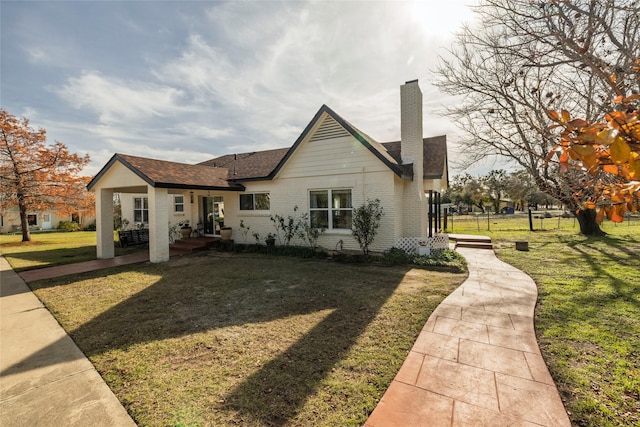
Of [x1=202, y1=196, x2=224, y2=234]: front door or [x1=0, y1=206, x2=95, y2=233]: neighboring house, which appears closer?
[x1=202, y1=196, x2=224, y2=234]: front door

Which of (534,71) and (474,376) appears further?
(534,71)

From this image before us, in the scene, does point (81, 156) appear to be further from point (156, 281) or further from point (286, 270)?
Answer: point (286, 270)

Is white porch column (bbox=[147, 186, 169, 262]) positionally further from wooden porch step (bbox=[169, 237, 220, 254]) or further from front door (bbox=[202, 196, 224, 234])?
front door (bbox=[202, 196, 224, 234])

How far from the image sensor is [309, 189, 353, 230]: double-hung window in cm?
1248

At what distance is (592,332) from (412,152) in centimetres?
889

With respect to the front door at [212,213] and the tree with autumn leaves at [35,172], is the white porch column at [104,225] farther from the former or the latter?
the tree with autumn leaves at [35,172]

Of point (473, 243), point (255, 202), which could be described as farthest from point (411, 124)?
point (255, 202)

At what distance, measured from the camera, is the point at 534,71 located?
10977mm

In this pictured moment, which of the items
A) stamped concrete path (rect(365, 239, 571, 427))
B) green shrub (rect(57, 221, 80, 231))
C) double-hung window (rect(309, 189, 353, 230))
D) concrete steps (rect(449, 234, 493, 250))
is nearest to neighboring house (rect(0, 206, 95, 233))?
green shrub (rect(57, 221, 80, 231))

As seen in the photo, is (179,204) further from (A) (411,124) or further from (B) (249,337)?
(B) (249,337)

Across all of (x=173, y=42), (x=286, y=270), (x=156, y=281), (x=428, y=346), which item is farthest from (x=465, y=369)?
(x=173, y=42)

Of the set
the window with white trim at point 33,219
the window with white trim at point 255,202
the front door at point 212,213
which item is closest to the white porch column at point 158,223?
the window with white trim at point 255,202

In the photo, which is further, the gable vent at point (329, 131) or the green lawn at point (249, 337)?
the gable vent at point (329, 131)

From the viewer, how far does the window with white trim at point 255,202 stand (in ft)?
48.6
